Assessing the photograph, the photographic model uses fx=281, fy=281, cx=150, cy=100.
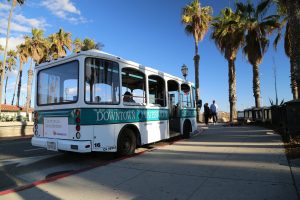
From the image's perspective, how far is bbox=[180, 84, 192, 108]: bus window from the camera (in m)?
12.3

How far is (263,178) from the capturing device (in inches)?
218

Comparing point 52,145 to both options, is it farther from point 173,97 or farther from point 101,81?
point 173,97

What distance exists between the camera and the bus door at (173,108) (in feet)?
37.4

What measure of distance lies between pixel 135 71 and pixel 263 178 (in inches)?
194

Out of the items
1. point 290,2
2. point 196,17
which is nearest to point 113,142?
point 290,2

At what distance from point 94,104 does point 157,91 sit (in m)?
3.52

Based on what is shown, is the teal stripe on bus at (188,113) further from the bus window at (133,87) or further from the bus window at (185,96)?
the bus window at (133,87)

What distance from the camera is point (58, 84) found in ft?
25.9

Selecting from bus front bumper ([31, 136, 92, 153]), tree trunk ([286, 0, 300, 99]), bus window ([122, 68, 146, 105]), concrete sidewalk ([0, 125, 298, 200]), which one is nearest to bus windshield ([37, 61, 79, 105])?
bus front bumper ([31, 136, 92, 153])

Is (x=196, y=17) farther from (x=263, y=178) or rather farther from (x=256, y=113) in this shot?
(x=263, y=178)

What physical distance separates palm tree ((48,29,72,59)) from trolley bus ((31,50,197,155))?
33.0m

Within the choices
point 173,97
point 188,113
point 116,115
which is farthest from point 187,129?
point 116,115

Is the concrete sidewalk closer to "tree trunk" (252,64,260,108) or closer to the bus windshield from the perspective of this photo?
the bus windshield

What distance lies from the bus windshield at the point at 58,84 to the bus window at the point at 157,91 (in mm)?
2929
